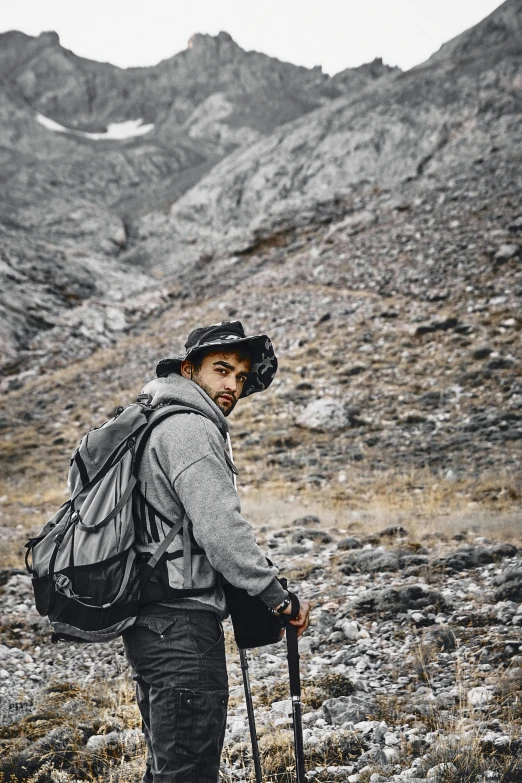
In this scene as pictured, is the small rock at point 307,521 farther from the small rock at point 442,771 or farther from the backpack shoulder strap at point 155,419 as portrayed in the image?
the backpack shoulder strap at point 155,419

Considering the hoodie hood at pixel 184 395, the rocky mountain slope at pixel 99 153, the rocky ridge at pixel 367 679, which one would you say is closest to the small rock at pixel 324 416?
the rocky ridge at pixel 367 679

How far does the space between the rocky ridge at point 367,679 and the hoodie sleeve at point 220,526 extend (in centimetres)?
181

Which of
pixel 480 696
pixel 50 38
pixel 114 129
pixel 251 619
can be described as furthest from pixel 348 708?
pixel 50 38

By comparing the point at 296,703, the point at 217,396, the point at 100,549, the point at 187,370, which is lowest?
the point at 296,703

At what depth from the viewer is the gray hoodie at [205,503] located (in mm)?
2104

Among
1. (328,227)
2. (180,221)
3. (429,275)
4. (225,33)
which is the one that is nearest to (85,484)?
(429,275)

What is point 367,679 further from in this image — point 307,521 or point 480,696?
point 307,521

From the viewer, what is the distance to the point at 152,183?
51531 millimetres

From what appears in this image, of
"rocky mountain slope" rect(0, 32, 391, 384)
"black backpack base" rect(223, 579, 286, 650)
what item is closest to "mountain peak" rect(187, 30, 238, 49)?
"rocky mountain slope" rect(0, 32, 391, 384)

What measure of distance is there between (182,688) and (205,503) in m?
0.68

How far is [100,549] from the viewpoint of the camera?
7.00ft

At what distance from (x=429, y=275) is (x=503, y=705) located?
53.0 ft

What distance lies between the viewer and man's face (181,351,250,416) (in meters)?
2.65

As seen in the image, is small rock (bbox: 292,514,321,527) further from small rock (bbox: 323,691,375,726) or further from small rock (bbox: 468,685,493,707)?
small rock (bbox: 468,685,493,707)
